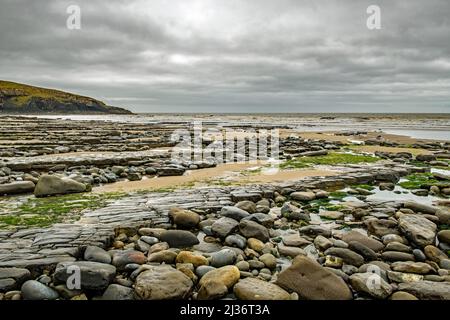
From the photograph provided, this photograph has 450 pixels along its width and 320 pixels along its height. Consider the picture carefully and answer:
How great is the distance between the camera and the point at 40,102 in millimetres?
144750

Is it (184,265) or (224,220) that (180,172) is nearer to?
(224,220)

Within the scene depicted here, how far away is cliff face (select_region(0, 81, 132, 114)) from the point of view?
137m

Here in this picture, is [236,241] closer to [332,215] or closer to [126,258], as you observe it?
[126,258]

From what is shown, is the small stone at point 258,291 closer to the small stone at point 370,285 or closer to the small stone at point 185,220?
the small stone at point 370,285

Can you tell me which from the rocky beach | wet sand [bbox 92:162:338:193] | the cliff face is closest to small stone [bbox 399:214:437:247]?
the rocky beach

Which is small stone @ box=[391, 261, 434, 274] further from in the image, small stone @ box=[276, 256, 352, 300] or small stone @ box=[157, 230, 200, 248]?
small stone @ box=[157, 230, 200, 248]

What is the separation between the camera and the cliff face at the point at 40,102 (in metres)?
137

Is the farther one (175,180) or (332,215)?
(175,180)

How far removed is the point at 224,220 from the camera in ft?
23.2

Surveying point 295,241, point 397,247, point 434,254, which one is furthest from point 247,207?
point 434,254

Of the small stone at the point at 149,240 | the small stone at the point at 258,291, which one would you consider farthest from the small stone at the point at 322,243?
the small stone at the point at 149,240

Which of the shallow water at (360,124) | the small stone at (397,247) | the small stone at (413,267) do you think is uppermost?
the shallow water at (360,124)
